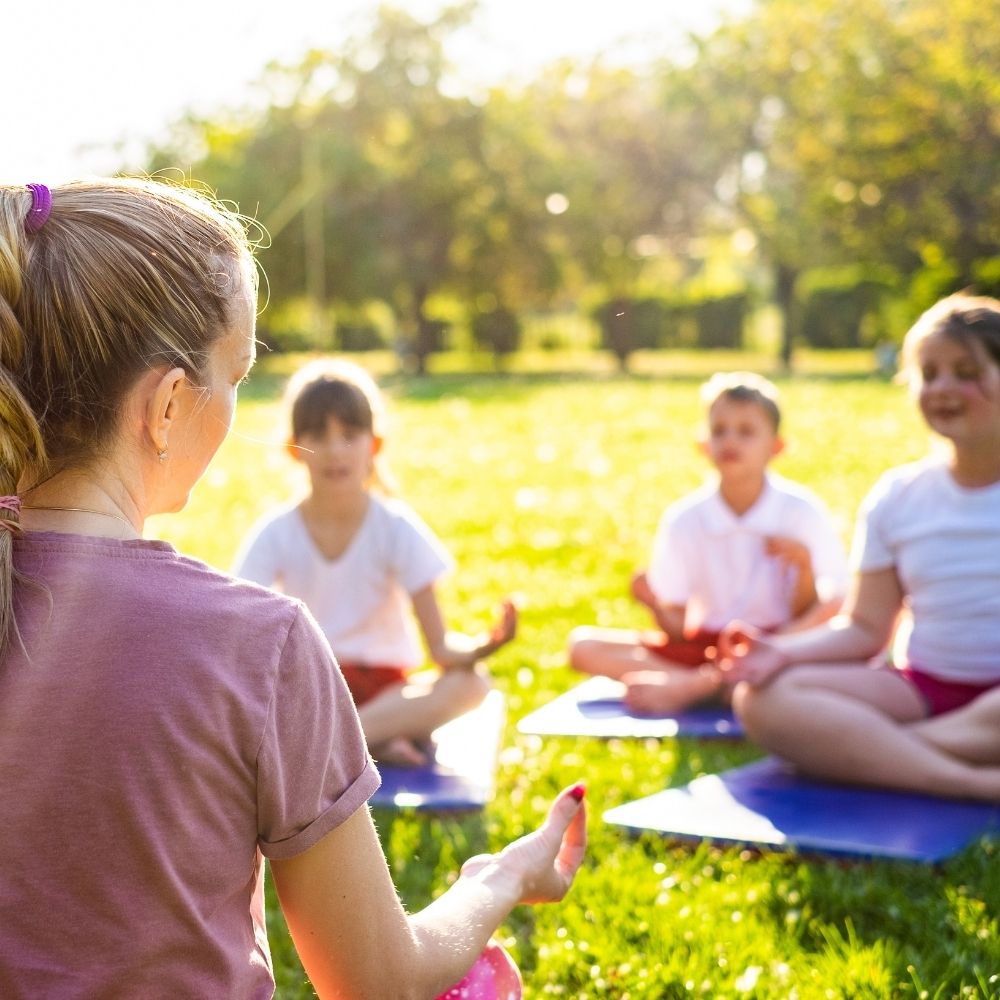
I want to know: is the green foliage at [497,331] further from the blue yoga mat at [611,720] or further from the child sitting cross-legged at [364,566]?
the child sitting cross-legged at [364,566]

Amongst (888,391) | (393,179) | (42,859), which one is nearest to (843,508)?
(42,859)

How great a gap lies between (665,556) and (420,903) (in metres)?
2.32

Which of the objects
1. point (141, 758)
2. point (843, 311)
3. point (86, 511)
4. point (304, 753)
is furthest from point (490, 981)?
point (843, 311)

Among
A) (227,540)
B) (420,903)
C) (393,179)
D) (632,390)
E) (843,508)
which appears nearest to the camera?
(420,903)

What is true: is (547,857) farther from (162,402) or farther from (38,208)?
(38,208)

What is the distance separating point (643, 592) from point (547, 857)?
3.29 m

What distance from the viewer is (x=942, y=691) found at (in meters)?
4.04

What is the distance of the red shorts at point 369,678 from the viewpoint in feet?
15.0

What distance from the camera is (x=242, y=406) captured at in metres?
20.0

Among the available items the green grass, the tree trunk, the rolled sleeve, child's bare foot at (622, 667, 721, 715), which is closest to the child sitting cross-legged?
the green grass

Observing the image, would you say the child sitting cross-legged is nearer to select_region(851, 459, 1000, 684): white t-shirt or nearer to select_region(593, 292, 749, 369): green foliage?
select_region(851, 459, 1000, 684): white t-shirt

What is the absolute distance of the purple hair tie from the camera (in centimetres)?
148

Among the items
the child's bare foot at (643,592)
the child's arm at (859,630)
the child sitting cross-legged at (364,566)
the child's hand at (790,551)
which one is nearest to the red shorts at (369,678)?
the child sitting cross-legged at (364,566)

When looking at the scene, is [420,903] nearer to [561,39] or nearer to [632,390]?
[632,390]
